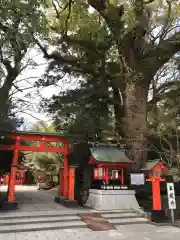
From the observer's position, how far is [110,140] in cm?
1361

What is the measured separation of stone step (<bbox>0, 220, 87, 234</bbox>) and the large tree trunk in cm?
500

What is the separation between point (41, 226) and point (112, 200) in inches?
154

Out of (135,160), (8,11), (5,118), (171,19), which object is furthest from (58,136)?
(171,19)

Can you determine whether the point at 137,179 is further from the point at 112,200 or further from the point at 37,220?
the point at 37,220

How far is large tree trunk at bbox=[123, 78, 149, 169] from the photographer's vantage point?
41.2 ft

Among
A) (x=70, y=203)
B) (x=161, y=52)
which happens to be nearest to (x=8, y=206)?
(x=70, y=203)

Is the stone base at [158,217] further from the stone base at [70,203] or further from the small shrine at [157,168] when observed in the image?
the stone base at [70,203]

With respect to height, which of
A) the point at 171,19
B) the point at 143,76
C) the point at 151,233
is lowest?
the point at 151,233

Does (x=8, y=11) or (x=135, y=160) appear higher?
(x=8, y=11)

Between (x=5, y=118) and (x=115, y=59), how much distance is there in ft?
27.1

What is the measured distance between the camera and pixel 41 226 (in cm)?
812

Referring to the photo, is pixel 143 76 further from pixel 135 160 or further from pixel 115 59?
pixel 135 160

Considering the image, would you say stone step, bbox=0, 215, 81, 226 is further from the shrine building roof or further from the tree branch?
the tree branch

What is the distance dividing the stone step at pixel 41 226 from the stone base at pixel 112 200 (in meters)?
2.20
